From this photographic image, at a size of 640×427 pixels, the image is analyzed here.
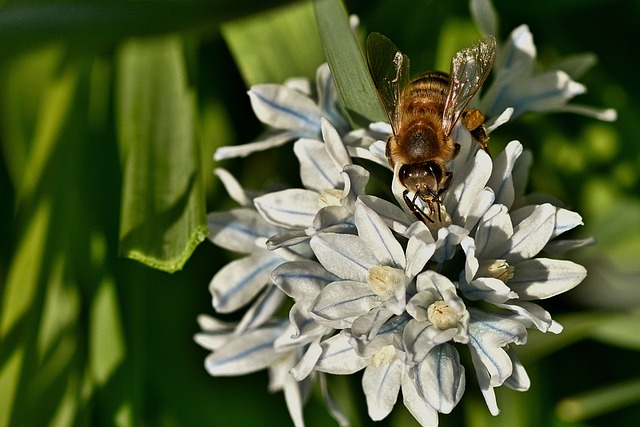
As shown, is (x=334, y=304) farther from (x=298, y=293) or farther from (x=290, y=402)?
(x=290, y=402)

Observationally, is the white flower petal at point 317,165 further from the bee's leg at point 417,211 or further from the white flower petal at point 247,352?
Answer: the white flower petal at point 247,352

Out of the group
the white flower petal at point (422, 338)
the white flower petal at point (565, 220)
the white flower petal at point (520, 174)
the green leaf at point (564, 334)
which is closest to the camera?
the white flower petal at point (422, 338)

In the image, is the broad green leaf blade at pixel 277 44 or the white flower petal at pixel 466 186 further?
the broad green leaf blade at pixel 277 44

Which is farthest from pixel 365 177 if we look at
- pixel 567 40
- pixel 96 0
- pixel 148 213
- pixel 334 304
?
pixel 567 40

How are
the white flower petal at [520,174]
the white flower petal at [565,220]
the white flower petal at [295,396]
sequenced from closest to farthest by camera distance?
the white flower petal at [565,220] < the white flower petal at [520,174] < the white flower petal at [295,396]

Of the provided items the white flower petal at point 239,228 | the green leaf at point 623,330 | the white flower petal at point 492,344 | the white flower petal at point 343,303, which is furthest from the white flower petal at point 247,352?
the green leaf at point 623,330

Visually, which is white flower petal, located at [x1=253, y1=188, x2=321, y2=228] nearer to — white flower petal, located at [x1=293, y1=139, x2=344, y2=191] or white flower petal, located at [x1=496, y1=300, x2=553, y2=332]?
white flower petal, located at [x1=293, y1=139, x2=344, y2=191]

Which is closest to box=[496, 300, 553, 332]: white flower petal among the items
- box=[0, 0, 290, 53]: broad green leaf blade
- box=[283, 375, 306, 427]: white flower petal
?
box=[283, 375, 306, 427]: white flower petal
